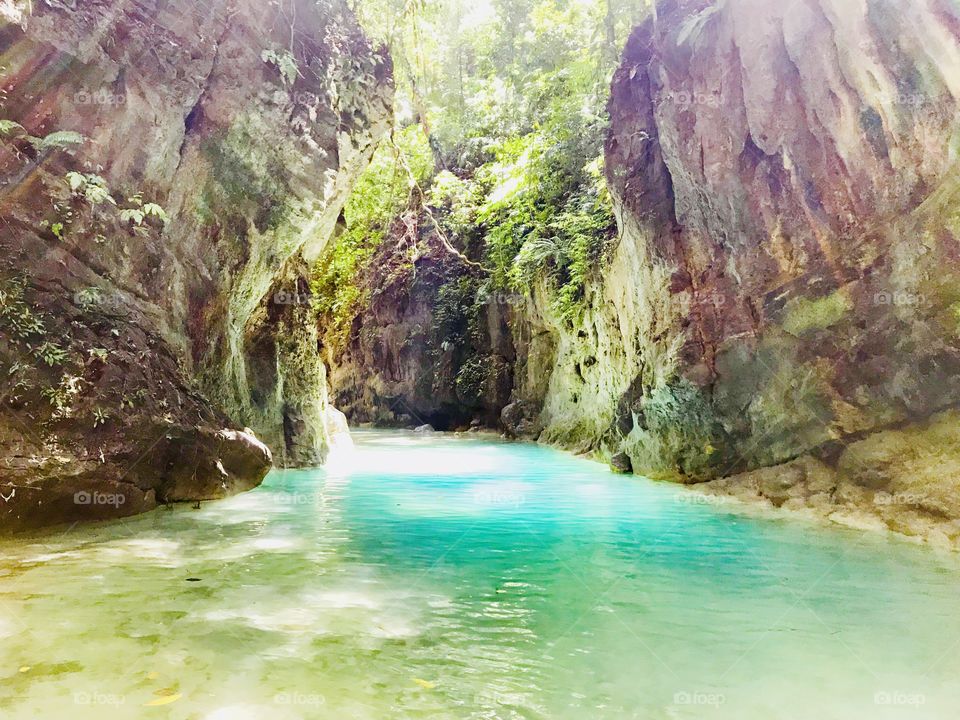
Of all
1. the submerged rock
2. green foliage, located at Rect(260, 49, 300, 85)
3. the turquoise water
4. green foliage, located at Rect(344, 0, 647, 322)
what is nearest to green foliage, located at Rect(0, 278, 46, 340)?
the turquoise water

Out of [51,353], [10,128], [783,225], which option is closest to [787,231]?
[783,225]

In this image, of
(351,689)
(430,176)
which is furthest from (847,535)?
(430,176)

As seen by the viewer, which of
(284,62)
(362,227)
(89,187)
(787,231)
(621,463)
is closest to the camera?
(89,187)

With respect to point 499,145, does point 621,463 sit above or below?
below

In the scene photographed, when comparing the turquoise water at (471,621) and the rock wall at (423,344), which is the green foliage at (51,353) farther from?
the rock wall at (423,344)

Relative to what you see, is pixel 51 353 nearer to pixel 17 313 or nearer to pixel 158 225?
pixel 17 313

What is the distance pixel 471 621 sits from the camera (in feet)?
13.8

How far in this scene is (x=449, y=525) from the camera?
7336mm

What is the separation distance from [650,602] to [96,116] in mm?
8792

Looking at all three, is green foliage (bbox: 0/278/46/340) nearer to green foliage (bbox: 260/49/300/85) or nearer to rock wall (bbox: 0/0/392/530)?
rock wall (bbox: 0/0/392/530)

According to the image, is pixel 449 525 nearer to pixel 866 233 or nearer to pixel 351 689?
pixel 351 689

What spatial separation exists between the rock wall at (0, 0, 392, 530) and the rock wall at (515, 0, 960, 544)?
5976 mm

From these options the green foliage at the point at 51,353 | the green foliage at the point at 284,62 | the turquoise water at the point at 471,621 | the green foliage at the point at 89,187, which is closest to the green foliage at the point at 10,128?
the green foliage at the point at 89,187

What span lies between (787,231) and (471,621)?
7752mm
